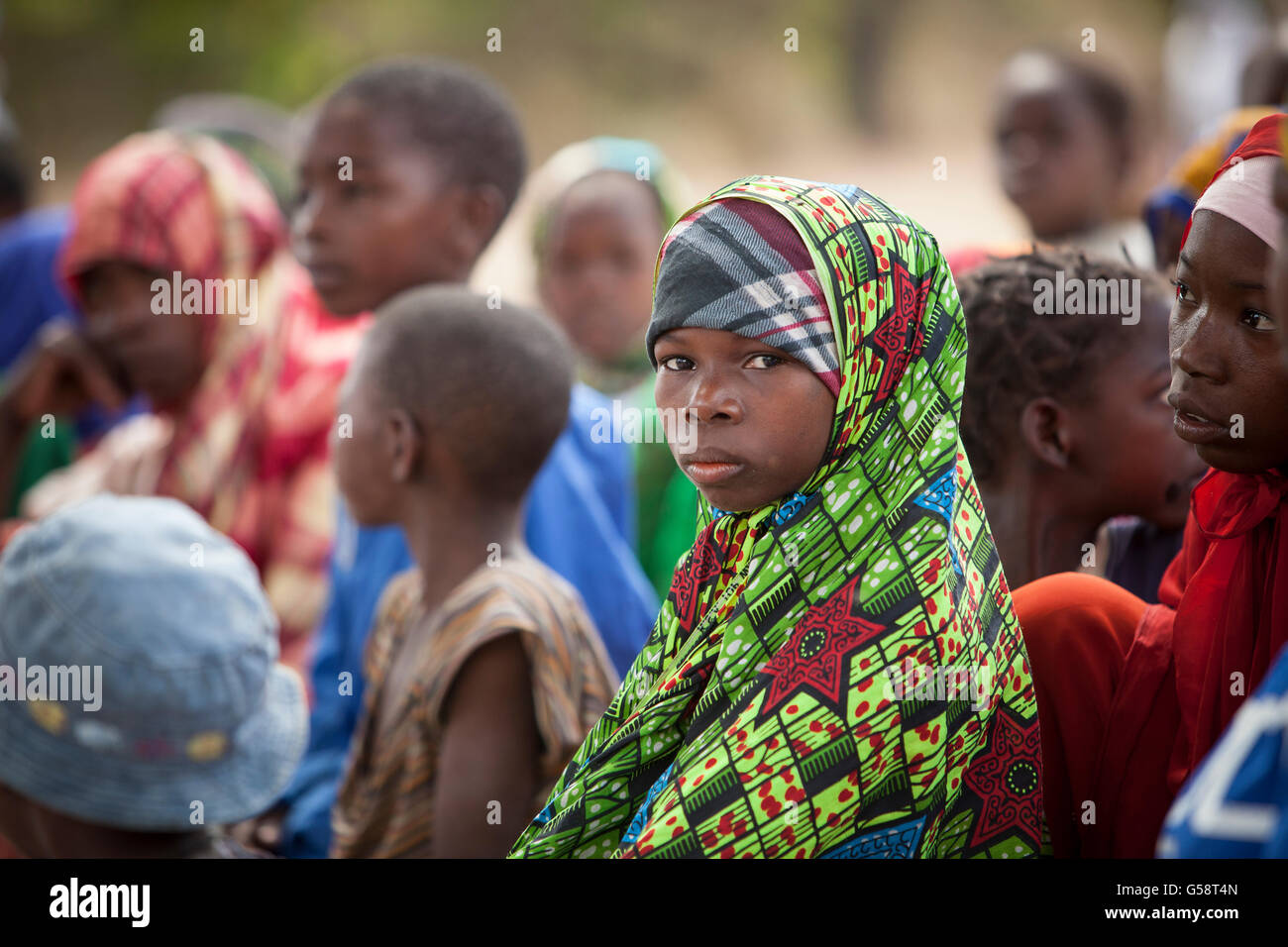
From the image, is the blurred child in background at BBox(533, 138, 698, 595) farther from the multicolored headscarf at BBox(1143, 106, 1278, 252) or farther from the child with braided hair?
the child with braided hair

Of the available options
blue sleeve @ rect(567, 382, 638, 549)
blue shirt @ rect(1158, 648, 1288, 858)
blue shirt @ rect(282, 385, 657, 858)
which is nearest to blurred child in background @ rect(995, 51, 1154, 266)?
blue sleeve @ rect(567, 382, 638, 549)

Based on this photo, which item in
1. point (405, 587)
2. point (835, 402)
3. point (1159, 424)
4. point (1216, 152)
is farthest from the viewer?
point (1216, 152)

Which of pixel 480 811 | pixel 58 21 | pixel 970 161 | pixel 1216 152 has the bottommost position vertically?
pixel 480 811

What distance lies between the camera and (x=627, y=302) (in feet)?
18.3

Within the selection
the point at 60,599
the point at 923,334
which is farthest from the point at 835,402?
the point at 60,599

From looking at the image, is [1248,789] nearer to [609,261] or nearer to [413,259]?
[413,259]

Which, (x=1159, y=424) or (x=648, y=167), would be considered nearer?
(x=1159, y=424)

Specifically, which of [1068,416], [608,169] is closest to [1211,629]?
[1068,416]

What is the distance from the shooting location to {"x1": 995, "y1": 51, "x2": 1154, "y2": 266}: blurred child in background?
18.5 ft

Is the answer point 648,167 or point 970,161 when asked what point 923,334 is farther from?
point 970,161

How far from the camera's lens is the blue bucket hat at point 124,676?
234 centimetres

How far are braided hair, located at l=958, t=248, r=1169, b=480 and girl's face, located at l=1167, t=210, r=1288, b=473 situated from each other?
1.77 feet

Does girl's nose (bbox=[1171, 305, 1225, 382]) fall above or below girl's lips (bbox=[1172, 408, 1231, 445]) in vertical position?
above

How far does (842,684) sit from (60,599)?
1.32m
